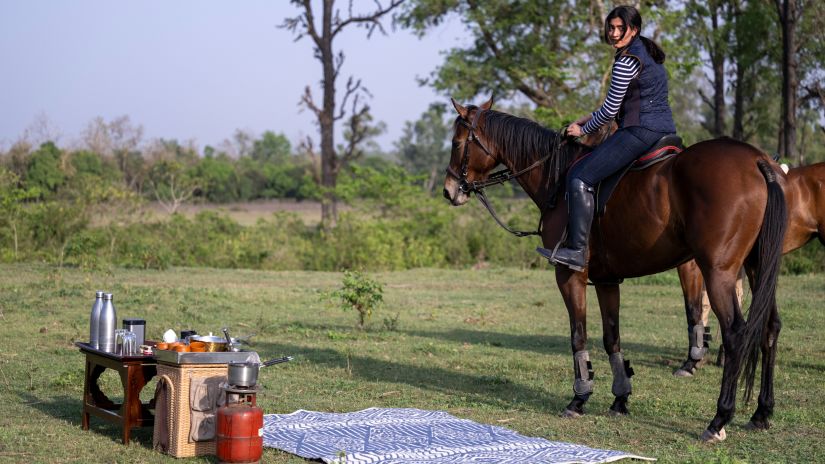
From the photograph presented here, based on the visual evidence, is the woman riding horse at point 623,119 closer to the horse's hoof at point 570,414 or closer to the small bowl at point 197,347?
the horse's hoof at point 570,414

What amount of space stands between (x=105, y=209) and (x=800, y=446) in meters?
18.4

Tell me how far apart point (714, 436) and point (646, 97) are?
8.57ft

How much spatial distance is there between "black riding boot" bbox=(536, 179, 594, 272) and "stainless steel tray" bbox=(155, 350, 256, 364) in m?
2.56

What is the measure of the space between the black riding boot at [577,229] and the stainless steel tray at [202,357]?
2.56 meters

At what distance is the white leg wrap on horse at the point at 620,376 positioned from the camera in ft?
24.7

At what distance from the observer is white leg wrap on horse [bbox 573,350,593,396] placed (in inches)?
293

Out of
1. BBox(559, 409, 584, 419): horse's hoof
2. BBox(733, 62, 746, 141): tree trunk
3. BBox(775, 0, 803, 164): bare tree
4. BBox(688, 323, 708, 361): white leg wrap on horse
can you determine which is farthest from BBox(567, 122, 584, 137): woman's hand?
BBox(733, 62, 746, 141): tree trunk

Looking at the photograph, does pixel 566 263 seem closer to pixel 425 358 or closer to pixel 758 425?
pixel 758 425

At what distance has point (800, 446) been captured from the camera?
638 centimetres

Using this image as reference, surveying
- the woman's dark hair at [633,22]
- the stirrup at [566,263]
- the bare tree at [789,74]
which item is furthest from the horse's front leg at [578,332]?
the bare tree at [789,74]

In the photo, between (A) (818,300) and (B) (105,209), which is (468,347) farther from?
(B) (105,209)

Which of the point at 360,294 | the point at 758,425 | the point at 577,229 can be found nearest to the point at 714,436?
the point at 758,425

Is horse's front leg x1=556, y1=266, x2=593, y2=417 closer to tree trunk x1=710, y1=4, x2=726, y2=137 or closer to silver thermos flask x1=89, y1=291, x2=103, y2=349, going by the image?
silver thermos flask x1=89, y1=291, x2=103, y2=349

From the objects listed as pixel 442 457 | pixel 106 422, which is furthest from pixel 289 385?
pixel 442 457
